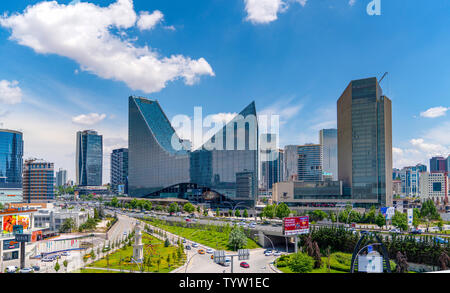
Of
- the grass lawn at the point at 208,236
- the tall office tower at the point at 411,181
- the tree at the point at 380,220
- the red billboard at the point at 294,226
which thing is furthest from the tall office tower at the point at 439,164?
the red billboard at the point at 294,226

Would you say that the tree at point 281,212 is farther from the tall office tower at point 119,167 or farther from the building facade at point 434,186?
the tall office tower at point 119,167

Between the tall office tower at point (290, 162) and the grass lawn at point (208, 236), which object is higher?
the tall office tower at point (290, 162)

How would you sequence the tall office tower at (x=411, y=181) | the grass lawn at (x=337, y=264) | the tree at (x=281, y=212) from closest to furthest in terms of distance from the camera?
1. the grass lawn at (x=337, y=264)
2. the tree at (x=281, y=212)
3. the tall office tower at (x=411, y=181)

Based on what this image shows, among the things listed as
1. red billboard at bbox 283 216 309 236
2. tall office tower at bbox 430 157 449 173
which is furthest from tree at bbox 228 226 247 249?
tall office tower at bbox 430 157 449 173

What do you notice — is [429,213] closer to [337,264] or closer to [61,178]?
[337,264]
